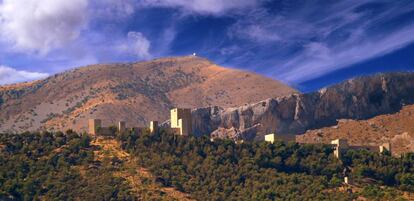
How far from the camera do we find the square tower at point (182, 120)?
7938 centimetres

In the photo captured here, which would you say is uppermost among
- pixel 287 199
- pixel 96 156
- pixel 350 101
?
pixel 350 101

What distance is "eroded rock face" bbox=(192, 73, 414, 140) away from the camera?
99.5 m

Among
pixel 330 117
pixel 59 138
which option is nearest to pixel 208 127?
pixel 330 117

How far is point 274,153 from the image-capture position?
253 ft

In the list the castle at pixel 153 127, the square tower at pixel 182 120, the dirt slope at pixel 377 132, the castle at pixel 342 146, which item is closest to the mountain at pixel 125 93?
the dirt slope at pixel 377 132

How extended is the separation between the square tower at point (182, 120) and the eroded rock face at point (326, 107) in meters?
19.3

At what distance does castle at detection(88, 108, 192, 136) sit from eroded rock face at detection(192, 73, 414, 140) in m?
19.7

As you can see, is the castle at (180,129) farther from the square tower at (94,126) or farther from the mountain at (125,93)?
the mountain at (125,93)

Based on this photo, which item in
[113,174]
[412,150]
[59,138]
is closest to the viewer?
[113,174]

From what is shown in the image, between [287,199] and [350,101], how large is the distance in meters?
37.6

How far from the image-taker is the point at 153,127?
77.1m

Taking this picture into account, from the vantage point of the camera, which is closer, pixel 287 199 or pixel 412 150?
pixel 287 199

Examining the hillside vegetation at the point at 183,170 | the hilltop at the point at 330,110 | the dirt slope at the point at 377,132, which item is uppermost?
the hilltop at the point at 330,110

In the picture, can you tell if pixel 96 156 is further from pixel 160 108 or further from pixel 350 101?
pixel 160 108
